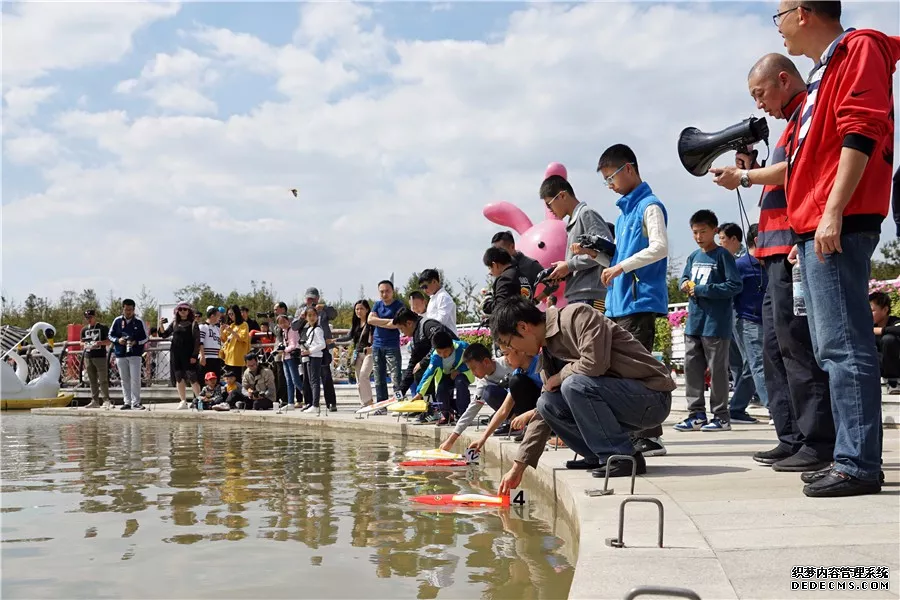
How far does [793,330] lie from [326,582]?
2707mm

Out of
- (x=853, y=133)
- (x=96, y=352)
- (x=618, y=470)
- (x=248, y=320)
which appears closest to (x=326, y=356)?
(x=248, y=320)

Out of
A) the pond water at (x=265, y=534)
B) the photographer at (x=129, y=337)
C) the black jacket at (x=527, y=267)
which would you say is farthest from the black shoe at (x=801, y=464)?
the photographer at (x=129, y=337)

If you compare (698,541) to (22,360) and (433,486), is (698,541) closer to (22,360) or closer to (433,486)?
(433,486)

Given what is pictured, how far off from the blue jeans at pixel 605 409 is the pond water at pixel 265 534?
510 millimetres

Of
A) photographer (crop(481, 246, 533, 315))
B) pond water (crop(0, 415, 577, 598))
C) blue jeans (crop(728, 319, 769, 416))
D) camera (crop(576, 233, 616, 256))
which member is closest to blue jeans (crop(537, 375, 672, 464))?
pond water (crop(0, 415, 577, 598))

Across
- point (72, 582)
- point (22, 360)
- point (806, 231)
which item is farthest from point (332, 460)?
point (22, 360)

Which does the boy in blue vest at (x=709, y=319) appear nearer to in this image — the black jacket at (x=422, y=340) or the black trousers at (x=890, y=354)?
the black trousers at (x=890, y=354)

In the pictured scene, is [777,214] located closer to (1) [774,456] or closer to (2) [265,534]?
(1) [774,456]

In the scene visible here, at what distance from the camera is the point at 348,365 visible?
20359mm

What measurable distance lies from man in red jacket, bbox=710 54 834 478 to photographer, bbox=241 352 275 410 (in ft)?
36.0

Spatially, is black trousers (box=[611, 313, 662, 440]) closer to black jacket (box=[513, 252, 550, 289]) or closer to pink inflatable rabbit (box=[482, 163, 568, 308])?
black jacket (box=[513, 252, 550, 289])

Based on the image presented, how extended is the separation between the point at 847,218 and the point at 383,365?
8.54 m

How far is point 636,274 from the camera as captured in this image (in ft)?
19.0

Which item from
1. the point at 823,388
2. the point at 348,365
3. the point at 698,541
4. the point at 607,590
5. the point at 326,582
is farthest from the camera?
the point at 348,365
